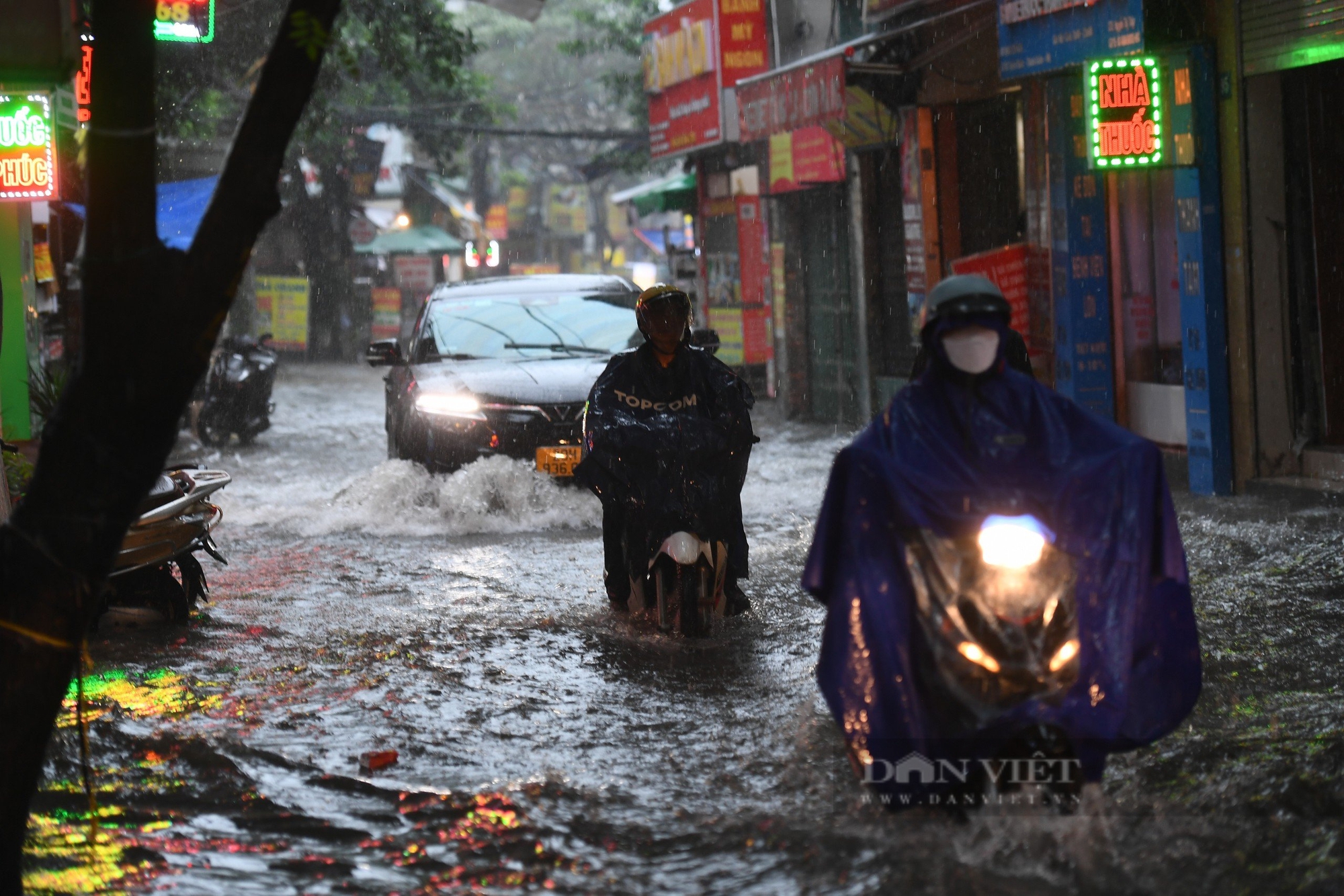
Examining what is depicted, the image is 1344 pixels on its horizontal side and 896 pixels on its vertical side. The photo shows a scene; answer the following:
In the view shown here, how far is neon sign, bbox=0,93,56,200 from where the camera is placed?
12.5 m

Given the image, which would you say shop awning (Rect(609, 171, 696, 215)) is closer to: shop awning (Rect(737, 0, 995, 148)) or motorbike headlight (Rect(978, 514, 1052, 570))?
shop awning (Rect(737, 0, 995, 148))

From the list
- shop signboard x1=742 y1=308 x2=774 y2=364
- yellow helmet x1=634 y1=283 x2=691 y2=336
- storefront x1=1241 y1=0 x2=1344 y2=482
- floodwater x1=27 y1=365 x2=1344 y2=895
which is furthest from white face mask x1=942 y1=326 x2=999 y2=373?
shop signboard x1=742 y1=308 x2=774 y2=364

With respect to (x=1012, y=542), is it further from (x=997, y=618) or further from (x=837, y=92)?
(x=837, y=92)

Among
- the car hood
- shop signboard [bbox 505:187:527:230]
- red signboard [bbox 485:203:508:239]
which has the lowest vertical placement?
the car hood

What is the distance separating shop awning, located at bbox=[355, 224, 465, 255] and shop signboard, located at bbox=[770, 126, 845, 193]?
24370mm

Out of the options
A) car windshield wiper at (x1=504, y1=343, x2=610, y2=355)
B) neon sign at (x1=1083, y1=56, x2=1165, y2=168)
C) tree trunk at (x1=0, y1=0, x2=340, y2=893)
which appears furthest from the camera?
car windshield wiper at (x1=504, y1=343, x2=610, y2=355)

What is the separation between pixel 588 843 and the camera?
14.6ft

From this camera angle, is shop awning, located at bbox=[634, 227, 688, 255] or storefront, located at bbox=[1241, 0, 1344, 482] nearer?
storefront, located at bbox=[1241, 0, 1344, 482]

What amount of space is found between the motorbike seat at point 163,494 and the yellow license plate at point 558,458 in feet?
11.1

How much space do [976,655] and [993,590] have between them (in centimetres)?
18

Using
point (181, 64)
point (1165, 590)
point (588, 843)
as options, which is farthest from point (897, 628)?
point (181, 64)

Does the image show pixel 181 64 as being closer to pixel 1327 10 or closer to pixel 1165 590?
pixel 1327 10

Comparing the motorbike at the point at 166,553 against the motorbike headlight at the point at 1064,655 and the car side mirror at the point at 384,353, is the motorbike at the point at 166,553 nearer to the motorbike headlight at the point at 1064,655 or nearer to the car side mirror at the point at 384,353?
the car side mirror at the point at 384,353

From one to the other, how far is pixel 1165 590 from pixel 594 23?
95.0ft
